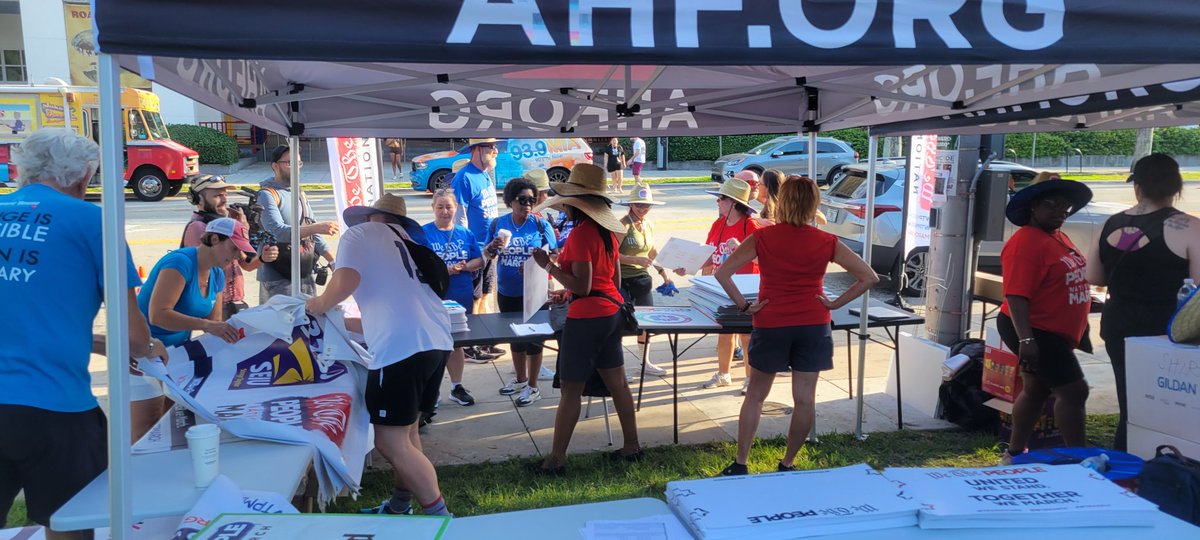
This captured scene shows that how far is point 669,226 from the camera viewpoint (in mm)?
14438

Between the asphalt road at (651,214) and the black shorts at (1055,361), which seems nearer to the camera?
the black shorts at (1055,361)

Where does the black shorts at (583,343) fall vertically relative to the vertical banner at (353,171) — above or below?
below

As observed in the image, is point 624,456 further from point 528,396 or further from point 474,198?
point 474,198

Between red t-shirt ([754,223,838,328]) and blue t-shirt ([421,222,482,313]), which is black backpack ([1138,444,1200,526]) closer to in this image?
red t-shirt ([754,223,838,328])

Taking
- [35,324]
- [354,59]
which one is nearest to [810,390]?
[354,59]

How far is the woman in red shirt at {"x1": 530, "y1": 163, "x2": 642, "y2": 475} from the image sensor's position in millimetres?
4090

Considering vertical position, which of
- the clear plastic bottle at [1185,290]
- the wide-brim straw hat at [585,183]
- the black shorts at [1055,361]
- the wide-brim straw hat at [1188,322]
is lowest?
the black shorts at [1055,361]

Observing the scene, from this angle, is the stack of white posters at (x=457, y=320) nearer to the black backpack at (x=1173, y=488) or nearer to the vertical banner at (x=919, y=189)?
the black backpack at (x=1173, y=488)

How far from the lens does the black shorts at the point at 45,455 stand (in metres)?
2.38

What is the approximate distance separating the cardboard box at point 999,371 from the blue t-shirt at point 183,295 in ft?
14.8

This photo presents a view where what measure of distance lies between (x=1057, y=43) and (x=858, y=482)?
1229 mm

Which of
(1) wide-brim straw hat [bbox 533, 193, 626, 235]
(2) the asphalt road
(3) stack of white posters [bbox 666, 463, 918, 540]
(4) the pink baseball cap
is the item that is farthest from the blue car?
(3) stack of white posters [bbox 666, 463, 918, 540]

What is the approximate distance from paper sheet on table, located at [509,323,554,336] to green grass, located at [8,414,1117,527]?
789 mm

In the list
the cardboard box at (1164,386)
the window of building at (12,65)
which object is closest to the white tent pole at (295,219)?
the cardboard box at (1164,386)
